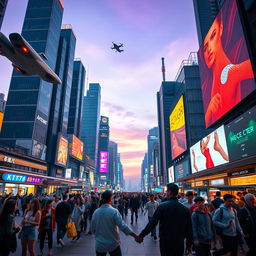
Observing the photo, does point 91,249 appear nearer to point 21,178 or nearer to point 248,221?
point 248,221

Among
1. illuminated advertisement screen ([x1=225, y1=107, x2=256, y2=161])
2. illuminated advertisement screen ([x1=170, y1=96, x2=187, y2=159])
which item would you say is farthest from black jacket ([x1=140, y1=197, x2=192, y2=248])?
illuminated advertisement screen ([x1=170, y1=96, x2=187, y2=159])

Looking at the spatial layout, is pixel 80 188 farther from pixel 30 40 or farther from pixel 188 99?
pixel 30 40

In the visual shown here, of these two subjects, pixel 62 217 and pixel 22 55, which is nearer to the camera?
pixel 62 217

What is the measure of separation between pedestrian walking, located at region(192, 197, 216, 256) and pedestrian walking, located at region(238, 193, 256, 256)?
1022 millimetres

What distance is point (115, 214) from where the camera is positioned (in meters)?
3.38

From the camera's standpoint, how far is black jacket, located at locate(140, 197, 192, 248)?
10.4 feet

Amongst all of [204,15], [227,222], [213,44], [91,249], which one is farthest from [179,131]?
[227,222]

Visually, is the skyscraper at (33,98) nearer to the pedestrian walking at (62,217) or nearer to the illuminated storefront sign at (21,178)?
the illuminated storefront sign at (21,178)

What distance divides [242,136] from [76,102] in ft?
295

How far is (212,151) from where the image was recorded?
83.5 ft

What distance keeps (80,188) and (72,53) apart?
67.5 m

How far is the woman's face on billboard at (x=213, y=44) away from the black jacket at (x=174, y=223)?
2605 centimetres

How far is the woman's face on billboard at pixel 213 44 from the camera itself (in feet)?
79.6

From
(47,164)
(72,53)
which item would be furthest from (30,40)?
(47,164)
